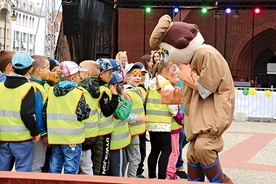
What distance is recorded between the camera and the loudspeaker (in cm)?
1347

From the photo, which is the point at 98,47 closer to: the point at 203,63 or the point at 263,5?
the point at 263,5

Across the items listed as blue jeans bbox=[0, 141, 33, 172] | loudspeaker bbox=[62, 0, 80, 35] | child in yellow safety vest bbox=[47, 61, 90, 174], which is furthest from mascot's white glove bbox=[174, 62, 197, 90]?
loudspeaker bbox=[62, 0, 80, 35]

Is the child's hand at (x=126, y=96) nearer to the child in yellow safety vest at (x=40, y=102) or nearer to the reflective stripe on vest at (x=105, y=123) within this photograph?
the reflective stripe on vest at (x=105, y=123)

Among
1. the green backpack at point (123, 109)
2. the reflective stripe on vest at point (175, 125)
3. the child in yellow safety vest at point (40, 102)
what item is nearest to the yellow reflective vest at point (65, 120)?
the child in yellow safety vest at point (40, 102)

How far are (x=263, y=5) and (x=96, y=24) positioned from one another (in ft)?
19.9

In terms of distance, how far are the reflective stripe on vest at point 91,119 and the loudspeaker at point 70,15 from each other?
863 cm

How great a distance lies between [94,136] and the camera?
5242 mm

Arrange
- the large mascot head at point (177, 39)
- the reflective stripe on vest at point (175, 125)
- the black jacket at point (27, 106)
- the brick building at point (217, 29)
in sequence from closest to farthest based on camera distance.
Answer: the large mascot head at point (177, 39)
the black jacket at point (27, 106)
the reflective stripe on vest at point (175, 125)
the brick building at point (217, 29)

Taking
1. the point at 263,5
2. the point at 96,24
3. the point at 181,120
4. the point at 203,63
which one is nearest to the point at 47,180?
the point at 203,63

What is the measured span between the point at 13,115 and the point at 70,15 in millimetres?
8957

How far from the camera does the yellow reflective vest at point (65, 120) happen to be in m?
4.89

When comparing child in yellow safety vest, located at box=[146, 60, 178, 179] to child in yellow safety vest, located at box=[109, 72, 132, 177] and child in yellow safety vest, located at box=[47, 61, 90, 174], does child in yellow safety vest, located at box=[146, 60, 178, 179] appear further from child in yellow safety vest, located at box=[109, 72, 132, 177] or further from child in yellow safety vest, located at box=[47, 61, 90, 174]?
child in yellow safety vest, located at box=[47, 61, 90, 174]

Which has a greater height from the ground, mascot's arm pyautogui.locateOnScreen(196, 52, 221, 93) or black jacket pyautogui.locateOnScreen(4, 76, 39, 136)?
mascot's arm pyautogui.locateOnScreen(196, 52, 221, 93)

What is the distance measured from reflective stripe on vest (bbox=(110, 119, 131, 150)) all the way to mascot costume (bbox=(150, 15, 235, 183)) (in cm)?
137
